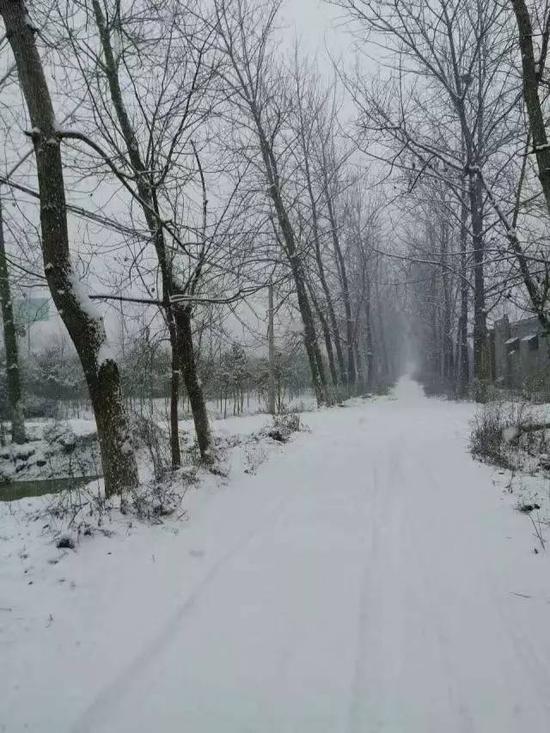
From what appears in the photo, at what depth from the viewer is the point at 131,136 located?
6199mm

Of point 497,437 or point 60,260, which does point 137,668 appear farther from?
point 497,437

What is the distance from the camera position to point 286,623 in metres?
2.78

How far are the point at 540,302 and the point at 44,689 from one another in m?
6.42

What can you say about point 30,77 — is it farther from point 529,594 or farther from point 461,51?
point 461,51

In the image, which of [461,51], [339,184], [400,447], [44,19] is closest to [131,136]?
[44,19]

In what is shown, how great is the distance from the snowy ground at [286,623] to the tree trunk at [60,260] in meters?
1.15

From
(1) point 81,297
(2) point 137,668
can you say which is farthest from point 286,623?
(1) point 81,297

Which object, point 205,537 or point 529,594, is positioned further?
point 205,537

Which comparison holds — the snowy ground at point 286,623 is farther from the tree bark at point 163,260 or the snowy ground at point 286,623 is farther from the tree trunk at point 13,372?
the tree trunk at point 13,372

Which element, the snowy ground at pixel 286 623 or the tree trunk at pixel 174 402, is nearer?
the snowy ground at pixel 286 623

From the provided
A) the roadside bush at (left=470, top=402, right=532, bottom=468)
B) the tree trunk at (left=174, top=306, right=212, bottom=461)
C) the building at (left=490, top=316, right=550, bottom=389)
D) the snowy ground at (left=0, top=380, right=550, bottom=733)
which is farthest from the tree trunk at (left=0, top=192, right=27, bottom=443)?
the building at (left=490, top=316, right=550, bottom=389)

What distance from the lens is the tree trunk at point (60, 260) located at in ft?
15.0

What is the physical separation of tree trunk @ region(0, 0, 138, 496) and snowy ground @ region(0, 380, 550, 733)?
1152 millimetres

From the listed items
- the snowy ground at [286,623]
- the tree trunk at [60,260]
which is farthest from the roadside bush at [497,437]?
the tree trunk at [60,260]
